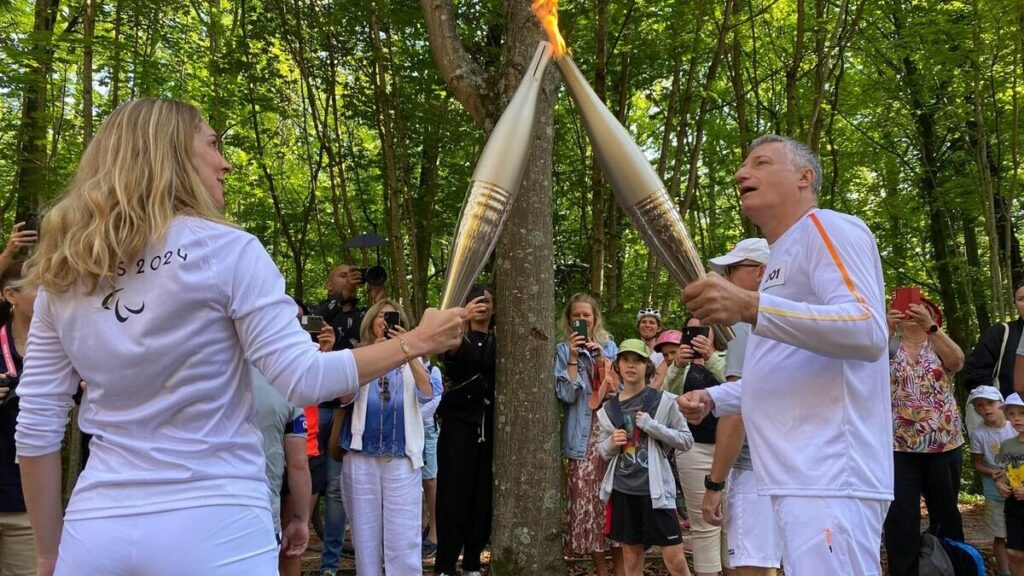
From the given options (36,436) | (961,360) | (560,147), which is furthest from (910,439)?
(560,147)

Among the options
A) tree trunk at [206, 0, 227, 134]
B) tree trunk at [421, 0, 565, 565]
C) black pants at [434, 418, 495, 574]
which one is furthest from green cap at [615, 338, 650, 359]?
tree trunk at [206, 0, 227, 134]

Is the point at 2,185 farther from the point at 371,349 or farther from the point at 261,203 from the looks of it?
the point at 371,349

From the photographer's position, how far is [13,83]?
26.0 feet

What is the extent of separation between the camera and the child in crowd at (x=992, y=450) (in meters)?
6.82

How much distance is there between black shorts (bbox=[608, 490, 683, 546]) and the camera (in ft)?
18.9

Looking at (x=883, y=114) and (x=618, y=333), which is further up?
(x=883, y=114)

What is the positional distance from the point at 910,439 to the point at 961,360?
0.73m

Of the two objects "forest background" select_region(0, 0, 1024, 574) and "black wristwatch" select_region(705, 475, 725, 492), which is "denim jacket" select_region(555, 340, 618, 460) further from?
"black wristwatch" select_region(705, 475, 725, 492)

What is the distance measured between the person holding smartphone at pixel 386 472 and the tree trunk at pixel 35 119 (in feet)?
15.3

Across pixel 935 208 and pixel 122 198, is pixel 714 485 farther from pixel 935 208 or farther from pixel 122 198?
pixel 935 208

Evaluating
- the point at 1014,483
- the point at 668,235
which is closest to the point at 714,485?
the point at 668,235

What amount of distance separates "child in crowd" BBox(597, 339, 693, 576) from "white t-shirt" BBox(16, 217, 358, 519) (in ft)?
13.5

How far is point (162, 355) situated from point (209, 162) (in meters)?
0.54

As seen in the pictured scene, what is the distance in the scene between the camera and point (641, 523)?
5871 millimetres
